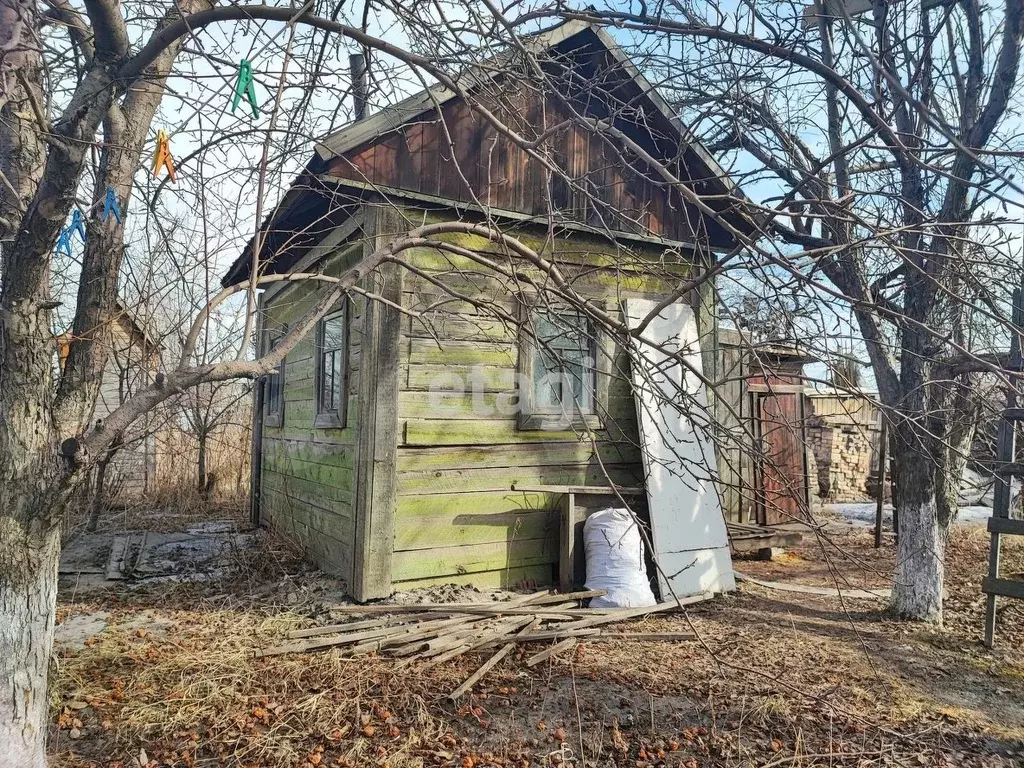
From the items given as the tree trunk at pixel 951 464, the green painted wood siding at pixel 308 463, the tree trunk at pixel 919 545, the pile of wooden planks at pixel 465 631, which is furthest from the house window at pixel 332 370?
the tree trunk at pixel 951 464

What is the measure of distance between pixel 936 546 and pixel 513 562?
3785 millimetres

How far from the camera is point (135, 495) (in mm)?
12273

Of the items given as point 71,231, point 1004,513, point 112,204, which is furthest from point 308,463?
point 1004,513

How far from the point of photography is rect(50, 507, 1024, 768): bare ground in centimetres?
359

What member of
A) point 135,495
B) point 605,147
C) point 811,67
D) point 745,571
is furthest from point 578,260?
point 135,495

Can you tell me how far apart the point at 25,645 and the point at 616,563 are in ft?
14.5

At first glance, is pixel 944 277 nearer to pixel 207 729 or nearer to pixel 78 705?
pixel 207 729

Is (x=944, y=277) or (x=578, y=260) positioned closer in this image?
(x=944, y=277)

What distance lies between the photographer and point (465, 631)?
5031mm

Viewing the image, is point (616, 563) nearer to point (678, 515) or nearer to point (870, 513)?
point (678, 515)

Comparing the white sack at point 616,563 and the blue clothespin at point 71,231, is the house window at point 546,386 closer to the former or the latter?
the white sack at point 616,563

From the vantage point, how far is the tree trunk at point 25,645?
9.28 feet

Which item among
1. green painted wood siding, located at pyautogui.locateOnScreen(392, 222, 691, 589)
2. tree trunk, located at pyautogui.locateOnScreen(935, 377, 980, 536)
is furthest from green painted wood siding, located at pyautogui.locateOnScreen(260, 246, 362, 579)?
tree trunk, located at pyautogui.locateOnScreen(935, 377, 980, 536)

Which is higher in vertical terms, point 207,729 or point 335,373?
point 335,373
